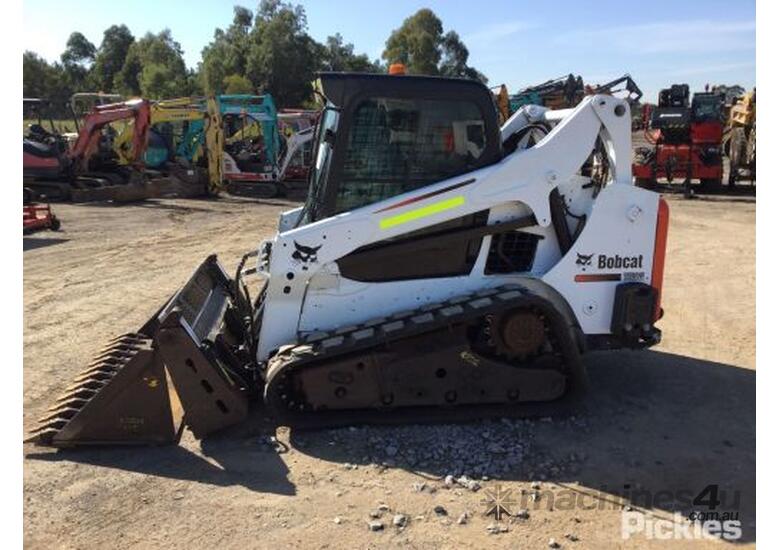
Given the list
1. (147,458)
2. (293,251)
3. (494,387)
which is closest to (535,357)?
(494,387)

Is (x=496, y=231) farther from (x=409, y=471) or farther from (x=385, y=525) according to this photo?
(x=385, y=525)

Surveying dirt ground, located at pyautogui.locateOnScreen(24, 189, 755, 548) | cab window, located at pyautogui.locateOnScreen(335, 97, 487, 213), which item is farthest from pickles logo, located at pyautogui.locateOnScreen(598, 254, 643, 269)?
cab window, located at pyautogui.locateOnScreen(335, 97, 487, 213)

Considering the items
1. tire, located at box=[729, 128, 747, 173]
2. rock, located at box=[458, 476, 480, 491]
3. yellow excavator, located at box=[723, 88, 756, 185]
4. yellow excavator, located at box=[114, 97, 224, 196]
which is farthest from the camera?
yellow excavator, located at box=[114, 97, 224, 196]

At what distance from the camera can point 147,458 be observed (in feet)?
13.3

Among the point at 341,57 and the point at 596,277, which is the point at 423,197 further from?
the point at 341,57

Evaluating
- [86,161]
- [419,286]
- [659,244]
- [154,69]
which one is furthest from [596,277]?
[154,69]

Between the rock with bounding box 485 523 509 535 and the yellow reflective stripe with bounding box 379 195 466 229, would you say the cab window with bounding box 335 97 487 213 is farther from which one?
the rock with bounding box 485 523 509 535

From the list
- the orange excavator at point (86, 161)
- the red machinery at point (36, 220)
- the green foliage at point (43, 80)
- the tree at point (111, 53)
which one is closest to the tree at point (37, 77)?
the green foliage at point (43, 80)

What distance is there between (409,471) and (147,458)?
1593mm

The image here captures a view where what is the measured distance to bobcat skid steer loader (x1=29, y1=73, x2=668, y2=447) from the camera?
4.15 m

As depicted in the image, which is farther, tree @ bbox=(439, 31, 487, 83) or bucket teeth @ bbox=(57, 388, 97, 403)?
tree @ bbox=(439, 31, 487, 83)

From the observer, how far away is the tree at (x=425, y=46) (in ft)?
193

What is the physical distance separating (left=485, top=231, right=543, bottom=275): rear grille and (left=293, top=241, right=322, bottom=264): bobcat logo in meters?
1.18

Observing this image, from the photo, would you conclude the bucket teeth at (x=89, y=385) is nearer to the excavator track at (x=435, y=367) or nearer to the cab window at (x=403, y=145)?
the excavator track at (x=435, y=367)
